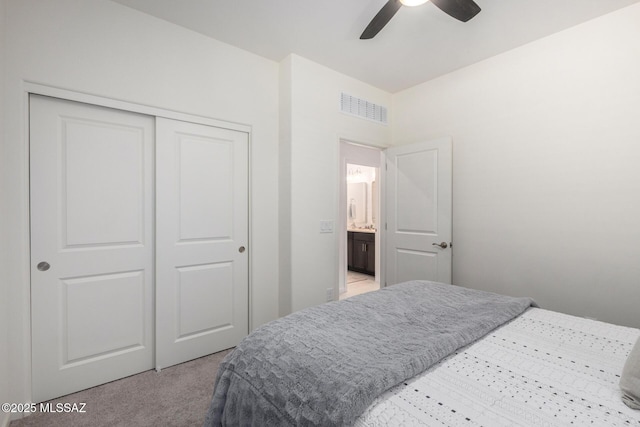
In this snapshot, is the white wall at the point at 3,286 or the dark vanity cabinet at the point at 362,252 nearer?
the white wall at the point at 3,286

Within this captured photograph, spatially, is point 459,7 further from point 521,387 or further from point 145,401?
point 145,401

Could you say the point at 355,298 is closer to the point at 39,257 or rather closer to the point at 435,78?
the point at 39,257

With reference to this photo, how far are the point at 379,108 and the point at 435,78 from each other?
673 mm

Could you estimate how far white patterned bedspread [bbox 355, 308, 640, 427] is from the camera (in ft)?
2.70

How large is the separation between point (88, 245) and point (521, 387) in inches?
100

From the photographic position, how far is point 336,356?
42.8 inches

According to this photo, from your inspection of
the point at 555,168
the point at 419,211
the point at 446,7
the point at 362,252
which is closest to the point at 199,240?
the point at 419,211

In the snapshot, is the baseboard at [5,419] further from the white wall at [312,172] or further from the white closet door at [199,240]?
the white wall at [312,172]

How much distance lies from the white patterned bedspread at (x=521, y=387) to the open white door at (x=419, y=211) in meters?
1.75

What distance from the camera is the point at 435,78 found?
3248 mm

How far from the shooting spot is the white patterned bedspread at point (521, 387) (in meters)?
0.82

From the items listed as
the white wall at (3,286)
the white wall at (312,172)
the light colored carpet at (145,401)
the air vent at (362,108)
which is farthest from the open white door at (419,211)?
the white wall at (3,286)

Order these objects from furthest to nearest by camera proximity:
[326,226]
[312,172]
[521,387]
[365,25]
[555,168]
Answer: [326,226] < [312,172] < [555,168] < [365,25] < [521,387]

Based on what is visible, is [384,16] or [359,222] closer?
[384,16]
